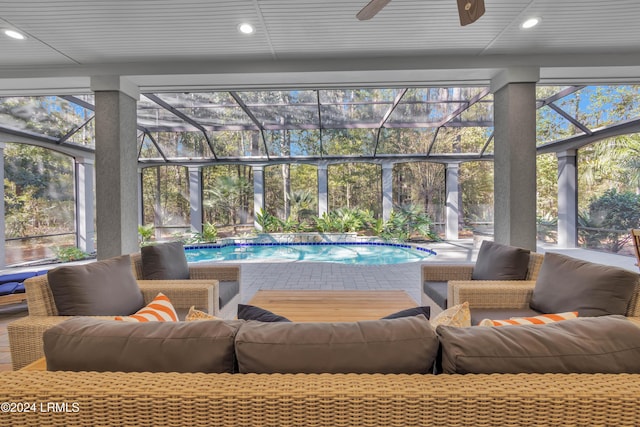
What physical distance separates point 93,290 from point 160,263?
0.93 m

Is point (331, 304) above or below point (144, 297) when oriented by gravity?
below

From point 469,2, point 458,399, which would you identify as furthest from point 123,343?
point 469,2

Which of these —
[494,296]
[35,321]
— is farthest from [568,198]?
[35,321]

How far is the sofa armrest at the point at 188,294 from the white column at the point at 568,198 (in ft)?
30.8

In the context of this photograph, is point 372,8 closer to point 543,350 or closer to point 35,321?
point 543,350

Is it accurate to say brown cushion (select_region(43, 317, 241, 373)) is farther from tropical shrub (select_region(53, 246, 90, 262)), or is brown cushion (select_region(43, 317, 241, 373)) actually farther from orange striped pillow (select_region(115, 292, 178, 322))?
tropical shrub (select_region(53, 246, 90, 262))

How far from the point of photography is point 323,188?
10289 mm

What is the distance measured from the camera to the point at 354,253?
8.73 meters

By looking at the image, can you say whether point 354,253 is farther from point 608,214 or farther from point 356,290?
point 608,214

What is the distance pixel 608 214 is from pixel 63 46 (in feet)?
37.0

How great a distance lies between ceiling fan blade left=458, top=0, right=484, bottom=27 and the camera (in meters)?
2.23

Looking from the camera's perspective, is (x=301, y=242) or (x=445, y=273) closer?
(x=445, y=273)

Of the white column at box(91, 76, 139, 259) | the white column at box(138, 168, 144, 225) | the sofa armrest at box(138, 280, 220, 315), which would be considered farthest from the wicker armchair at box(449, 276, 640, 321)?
the white column at box(138, 168, 144, 225)

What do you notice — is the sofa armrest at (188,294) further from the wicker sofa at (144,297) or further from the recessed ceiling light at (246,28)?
the recessed ceiling light at (246,28)
